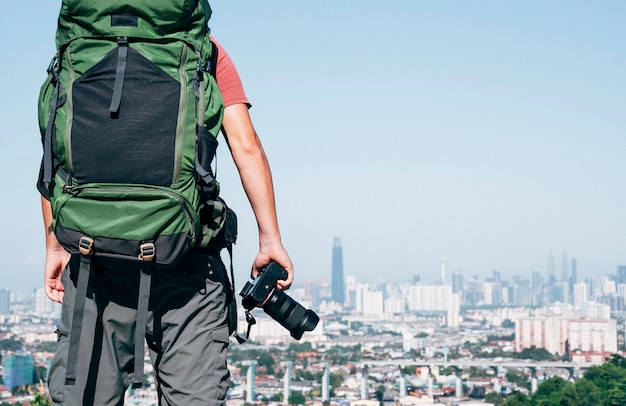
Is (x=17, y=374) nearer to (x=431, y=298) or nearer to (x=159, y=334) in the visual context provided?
(x=159, y=334)

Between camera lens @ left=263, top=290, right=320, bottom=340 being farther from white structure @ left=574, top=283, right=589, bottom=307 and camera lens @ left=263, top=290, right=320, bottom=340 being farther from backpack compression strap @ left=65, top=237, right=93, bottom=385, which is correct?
white structure @ left=574, top=283, right=589, bottom=307

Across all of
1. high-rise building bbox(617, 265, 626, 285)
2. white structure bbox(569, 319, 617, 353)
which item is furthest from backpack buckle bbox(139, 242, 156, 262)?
high-rise building bbox(617, 265, 626, 285)

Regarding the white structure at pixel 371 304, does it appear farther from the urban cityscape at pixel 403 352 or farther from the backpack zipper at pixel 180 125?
the backpack zipper at pixel 180 125

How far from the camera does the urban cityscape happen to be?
105ft

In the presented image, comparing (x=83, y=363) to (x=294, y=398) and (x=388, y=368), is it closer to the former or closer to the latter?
(x=294, y=398)

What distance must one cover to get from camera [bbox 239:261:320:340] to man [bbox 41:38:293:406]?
0.05 metres

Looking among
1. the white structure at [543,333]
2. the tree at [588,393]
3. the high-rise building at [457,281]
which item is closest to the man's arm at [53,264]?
the tree at [588,393]

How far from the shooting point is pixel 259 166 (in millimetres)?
1445

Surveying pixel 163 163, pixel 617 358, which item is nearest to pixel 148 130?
pixel 163 163

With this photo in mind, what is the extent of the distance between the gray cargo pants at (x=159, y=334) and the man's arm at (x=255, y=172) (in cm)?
9

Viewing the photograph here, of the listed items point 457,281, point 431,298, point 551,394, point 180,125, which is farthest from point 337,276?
point 180,125

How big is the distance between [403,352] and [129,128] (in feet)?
182

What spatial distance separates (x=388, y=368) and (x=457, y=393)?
12.7 m

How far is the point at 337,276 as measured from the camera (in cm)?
11869
